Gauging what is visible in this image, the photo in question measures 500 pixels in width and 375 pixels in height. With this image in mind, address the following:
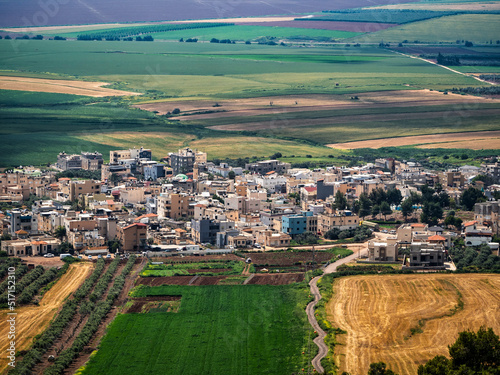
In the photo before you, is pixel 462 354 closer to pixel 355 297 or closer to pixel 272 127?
→ pixel 355 297

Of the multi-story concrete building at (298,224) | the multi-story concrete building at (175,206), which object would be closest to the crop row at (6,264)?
the multi-story concrete building at (175,206)

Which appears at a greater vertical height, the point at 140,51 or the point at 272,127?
the point at 140,51

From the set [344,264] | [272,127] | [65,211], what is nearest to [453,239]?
[344,264]

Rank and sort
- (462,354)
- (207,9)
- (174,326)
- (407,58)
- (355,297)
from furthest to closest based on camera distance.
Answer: (207,9)
(407,58)
(355,297)
(174,326)
(462,354)

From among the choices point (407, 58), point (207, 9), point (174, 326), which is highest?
point (207, 9)

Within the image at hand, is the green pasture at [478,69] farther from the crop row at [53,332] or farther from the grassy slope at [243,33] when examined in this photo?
the crop row at [53,332]

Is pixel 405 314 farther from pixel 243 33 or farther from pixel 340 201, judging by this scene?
pixel 243 33

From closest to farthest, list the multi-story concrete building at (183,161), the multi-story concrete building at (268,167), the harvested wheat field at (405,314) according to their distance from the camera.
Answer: the harvested wheat field at (405,314) < the multi-story concrete building at (268,167) < the multi-story concrete building at (183,161)
